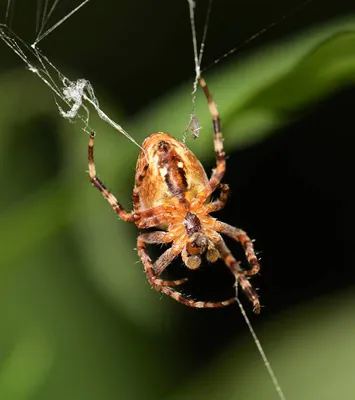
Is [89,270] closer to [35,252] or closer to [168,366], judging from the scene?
[35,252]

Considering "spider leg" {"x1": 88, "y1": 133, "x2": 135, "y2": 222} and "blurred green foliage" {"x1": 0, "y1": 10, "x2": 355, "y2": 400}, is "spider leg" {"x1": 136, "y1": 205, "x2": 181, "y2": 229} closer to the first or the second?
"spider leg" {"x1": 88, "y1": 133, "x2": 135, "y2": 222}

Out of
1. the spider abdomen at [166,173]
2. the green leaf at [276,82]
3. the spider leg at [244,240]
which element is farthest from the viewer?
the spider leg at [244,240]

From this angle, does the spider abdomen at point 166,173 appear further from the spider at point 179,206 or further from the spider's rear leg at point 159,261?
the spider's rear leg at point 159,261

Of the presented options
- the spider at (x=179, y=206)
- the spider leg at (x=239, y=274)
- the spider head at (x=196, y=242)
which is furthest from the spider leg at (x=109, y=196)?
the spider leg at (x=239, y=274)

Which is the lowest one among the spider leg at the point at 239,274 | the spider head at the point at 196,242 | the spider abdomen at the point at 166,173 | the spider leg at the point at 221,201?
the spider leg at the point at 239,274

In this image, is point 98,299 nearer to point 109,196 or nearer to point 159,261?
point 159,261

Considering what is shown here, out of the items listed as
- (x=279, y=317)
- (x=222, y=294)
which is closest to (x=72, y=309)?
(x=222, y=294)
